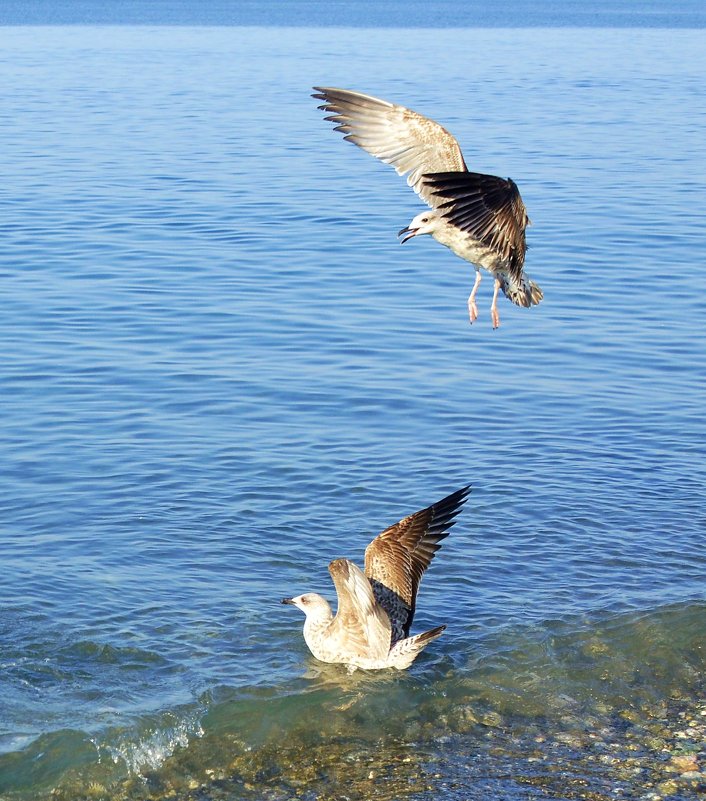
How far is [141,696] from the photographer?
26.5 feet

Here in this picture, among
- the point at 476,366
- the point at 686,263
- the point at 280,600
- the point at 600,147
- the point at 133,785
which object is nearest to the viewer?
the point at 133,785

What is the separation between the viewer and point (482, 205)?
8.70 m

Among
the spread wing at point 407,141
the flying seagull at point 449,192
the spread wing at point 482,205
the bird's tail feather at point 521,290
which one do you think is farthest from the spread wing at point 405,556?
the spread wing at point 407,141

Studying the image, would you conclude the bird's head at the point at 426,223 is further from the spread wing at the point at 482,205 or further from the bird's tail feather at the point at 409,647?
the bird's tail feather at the point at 409,647

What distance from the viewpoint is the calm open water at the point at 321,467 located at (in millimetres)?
7734

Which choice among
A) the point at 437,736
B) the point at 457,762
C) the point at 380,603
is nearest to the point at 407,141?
the point at 380,603

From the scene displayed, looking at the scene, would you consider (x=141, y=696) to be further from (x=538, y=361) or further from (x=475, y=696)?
(x=538, y=361)

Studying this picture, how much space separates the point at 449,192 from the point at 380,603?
2.61 meters

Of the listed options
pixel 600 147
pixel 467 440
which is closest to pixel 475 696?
pixel 467 440

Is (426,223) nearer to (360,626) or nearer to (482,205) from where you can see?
(482,205)

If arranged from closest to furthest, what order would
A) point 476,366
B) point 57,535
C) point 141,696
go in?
point 141,696
point 57,535
point 476,366

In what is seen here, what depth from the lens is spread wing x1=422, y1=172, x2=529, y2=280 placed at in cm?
856

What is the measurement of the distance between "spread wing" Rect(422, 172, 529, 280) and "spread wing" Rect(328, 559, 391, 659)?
2.34 meters

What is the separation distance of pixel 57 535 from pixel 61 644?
186 cm
